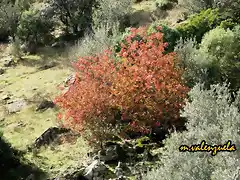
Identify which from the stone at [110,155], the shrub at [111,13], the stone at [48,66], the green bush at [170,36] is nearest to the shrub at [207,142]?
the stone at [110,155]

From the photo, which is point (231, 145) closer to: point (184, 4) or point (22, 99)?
point (22, 99)

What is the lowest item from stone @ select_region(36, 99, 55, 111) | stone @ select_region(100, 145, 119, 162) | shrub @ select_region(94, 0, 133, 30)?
stone @ select_region(36, 99, 55, 111)

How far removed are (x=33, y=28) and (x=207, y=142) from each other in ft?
101

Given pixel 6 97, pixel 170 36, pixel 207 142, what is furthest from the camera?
pixel 6 97

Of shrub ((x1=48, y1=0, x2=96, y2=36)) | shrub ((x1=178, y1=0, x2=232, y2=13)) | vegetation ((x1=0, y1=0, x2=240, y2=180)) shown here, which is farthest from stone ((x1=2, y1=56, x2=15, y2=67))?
shrub ((x1=178, y1=0, x2=232, y2=13))

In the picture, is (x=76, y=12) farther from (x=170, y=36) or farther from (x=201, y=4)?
(x=170, y=36)

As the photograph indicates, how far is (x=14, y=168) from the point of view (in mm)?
19766

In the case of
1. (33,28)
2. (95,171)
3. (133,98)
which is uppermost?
(133,98)

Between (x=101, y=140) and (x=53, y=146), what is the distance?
472cm

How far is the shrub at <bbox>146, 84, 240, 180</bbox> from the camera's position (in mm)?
11539

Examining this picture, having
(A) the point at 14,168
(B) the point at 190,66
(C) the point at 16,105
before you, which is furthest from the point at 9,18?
(B) the point at 190,66

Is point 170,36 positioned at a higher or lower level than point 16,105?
higher

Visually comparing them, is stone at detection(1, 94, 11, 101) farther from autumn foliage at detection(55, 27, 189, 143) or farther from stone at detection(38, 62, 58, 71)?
autumn foliage at detection(55, 27, 189, 143)

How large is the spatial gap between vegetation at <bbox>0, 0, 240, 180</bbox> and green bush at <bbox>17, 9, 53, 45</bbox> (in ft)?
18.7
